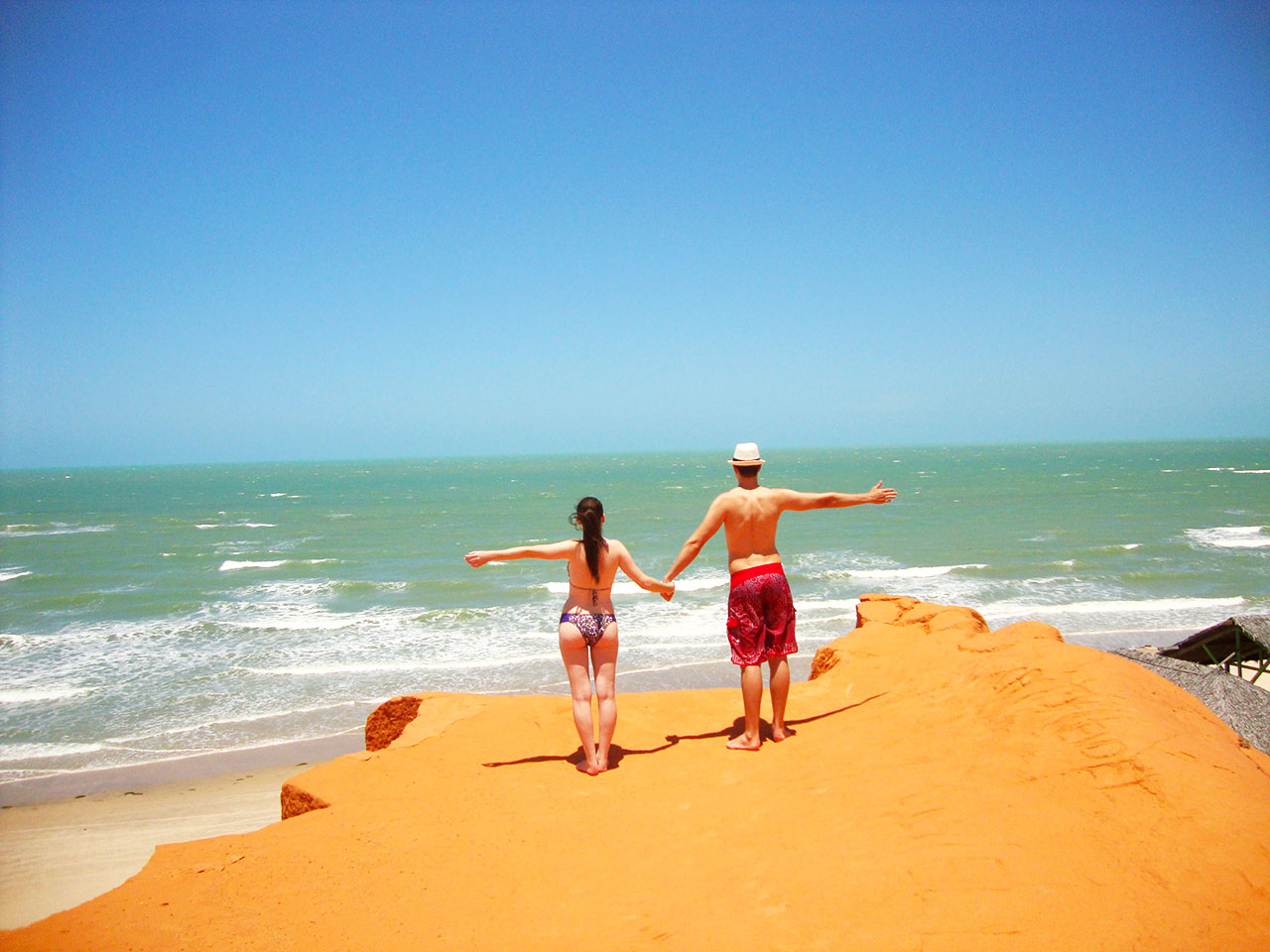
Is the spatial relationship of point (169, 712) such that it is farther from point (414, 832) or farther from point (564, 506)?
point (564, 506)

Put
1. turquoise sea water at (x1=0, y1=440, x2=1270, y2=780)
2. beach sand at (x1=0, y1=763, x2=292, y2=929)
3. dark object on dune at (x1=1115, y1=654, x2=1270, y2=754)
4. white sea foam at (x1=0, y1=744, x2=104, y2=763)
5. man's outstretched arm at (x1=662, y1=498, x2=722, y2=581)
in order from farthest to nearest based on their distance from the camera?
turquoise sea water at (x1=0, y1=440, x2=1270, y2=780)
white sea foam at (x1=0, y1=744, x2=104, y2=763)
dark object on dune at (x1=1115, y1=654, x2=1270, y2=754)
beach sand at (x1=0, y1=763, x2=292, y2=929)
man's outstretched arm at (x1=662, y1=498, x2=722, y2=581)

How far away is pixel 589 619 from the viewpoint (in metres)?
4.71

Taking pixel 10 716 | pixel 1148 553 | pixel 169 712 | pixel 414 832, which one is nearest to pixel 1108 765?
pixel 414 832

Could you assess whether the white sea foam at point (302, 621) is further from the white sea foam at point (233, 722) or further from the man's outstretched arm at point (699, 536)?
the man's outstretched arm at point (699, 536)

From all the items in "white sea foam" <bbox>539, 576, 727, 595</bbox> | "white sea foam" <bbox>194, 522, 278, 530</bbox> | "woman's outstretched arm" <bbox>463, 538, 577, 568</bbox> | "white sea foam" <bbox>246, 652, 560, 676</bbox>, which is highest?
"woman's outstretched arm" <bbox>463, 538, 577, 568</bbox>

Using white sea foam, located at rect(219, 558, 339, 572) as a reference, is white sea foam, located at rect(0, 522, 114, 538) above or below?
above

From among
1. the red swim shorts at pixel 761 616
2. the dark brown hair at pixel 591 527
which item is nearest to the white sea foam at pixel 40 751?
the dark brown hair at pixel 591 527

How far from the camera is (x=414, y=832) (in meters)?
3.90

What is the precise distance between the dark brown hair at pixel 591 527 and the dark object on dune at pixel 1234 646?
823 cm

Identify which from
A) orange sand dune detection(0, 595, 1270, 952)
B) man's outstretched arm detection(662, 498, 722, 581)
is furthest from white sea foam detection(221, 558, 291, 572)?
man's outstretched arm detection(662, 498, 722, 581)

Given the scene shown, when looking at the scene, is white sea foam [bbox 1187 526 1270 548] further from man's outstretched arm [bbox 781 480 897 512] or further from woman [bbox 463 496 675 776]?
woman [bbox 463 496 675 776]

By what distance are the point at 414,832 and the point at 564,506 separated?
41.6m

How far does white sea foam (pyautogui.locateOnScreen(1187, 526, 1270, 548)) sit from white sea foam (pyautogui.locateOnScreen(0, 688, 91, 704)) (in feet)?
95.4

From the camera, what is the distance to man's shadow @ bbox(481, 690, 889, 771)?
4.97m
